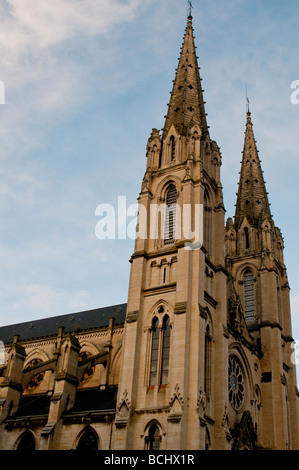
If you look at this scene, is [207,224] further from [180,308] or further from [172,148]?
[180,308]

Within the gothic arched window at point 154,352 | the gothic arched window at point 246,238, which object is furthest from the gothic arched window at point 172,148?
the gothic arched window at point 154,352

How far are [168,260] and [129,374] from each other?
23.1 ft

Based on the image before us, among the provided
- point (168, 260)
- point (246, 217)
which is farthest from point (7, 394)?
point (246, 217)

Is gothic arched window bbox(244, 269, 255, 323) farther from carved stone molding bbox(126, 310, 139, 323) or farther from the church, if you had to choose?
carved stone molding bbox(126, 310, 139, 323)

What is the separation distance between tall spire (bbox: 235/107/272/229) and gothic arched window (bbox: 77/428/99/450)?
76.0ft

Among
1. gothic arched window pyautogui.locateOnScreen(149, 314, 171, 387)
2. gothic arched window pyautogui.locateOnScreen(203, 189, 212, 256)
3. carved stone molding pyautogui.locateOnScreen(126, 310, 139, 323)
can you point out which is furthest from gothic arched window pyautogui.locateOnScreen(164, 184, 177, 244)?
carved stone molding pyautogui.locateOnScreen(126, 310, 139, 323)

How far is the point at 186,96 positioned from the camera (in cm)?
4041

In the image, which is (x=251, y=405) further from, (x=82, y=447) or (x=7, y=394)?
(x=7, y=394)

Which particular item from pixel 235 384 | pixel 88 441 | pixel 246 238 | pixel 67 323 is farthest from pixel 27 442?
pixel 246 238

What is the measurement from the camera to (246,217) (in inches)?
1806

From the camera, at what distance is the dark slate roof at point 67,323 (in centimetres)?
4488

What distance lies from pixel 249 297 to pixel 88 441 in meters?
18.5

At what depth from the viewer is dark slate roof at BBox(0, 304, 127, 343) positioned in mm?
44875

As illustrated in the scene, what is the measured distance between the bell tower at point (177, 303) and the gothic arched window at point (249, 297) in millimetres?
8919
